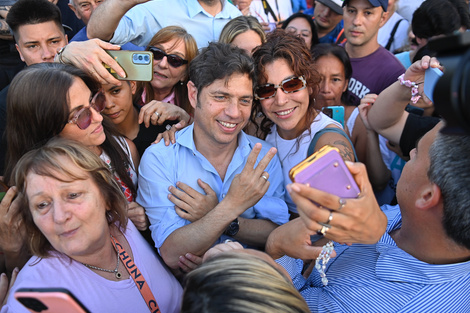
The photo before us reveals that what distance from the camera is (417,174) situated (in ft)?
5.47

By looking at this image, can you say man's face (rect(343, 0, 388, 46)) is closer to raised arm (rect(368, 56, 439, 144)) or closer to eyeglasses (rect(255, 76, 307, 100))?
raised arm (rect(368, 56, 439, 144))

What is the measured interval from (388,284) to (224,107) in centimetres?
144

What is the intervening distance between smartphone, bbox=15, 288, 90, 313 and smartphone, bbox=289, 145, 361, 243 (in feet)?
2.53

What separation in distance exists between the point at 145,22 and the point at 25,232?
7.53 feet

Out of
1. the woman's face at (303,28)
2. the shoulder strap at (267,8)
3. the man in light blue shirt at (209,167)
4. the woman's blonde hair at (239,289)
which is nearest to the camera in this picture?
the woman's blonde hair at (239,289)

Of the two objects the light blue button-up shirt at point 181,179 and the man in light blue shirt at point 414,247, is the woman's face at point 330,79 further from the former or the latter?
the man in light blue shirt at point 414,247

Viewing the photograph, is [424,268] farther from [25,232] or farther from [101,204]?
[25,232]

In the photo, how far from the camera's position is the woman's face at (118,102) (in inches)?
111

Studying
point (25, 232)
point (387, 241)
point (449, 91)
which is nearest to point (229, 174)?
point (387, 241)

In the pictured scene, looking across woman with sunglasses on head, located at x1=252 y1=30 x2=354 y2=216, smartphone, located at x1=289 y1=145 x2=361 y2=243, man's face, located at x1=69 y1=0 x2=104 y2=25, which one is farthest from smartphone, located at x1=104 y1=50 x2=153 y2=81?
man's face, located at x1=69 y1=0 x2=104 y2=25

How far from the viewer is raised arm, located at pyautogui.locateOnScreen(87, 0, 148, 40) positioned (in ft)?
8.83

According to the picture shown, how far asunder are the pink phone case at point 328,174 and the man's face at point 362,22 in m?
3.06

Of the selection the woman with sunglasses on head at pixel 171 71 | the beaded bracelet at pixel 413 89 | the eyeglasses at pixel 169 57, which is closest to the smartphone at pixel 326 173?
the beaded bracelet at pixel 413 89

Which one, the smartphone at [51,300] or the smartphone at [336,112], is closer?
the smartphone at [51,300]
